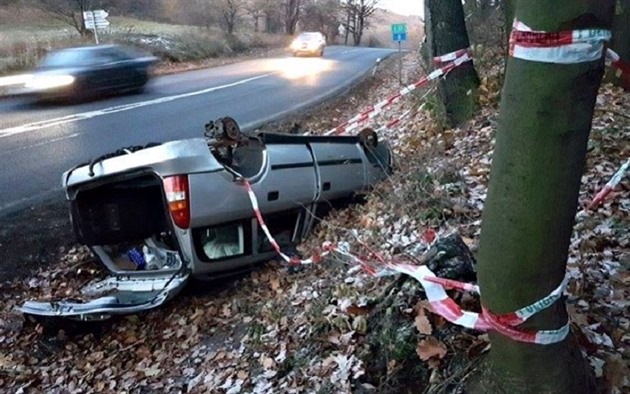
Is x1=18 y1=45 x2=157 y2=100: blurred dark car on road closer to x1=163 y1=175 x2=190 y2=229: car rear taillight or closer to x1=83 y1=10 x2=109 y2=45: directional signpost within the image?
x1=83 y1=10 x2=109 y2=45: directional signpost

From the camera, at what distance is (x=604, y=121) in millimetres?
6402

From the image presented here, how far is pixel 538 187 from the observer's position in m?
1.94

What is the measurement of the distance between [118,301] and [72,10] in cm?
3035

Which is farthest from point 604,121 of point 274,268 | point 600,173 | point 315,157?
point 274,268

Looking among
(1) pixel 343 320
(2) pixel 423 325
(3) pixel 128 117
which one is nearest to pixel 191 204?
(1) pixel 343 320

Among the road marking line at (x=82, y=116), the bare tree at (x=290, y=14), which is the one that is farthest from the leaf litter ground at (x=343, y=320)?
the bare tree at (x=290, y=14)

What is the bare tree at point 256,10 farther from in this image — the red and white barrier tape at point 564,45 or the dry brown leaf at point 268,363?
the red and white barrier tape at point 564,45

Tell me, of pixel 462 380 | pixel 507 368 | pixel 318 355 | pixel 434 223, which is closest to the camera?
pixel 507 368

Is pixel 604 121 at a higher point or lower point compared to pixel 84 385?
higher

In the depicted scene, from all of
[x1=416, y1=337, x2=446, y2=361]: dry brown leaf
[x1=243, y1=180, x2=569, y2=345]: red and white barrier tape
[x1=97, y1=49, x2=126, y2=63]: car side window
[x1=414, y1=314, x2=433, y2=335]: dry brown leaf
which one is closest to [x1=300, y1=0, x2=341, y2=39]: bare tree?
[x1=97, y1=49, x2=126, y2=63]: car side window

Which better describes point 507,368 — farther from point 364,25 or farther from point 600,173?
point 364,25

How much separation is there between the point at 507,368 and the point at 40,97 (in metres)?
15.7

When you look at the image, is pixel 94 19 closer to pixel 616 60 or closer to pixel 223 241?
pixel 223 241

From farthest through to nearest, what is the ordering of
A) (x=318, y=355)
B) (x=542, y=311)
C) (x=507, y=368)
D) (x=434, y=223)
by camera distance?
(x=434, y=223) → (x=318, y=355) → (x=507, y=368) → (x=542, y=311)
